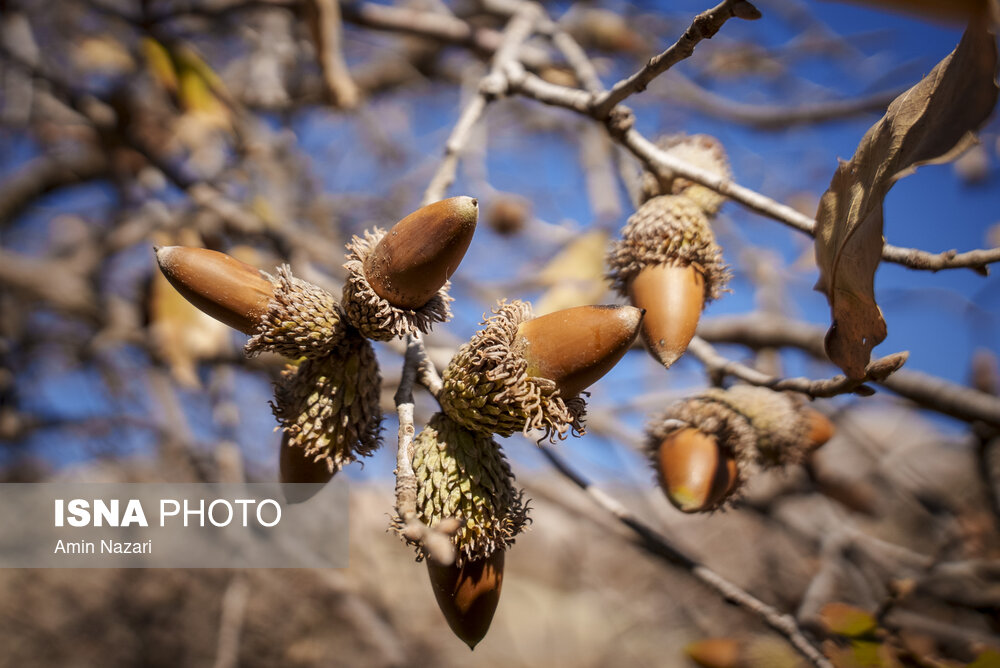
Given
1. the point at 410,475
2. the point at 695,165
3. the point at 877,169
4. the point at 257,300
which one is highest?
the point at 695,165

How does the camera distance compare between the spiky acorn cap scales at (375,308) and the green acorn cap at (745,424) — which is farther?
the green acorn cap at (745,424)

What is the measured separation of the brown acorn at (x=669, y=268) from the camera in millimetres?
1006

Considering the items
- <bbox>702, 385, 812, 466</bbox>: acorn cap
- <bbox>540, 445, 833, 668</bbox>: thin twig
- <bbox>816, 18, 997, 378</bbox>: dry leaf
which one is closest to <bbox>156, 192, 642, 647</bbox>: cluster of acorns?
<bbox>540, 445, 833, 668</bbox>: thin twig

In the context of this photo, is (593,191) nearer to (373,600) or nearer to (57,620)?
(373,600)

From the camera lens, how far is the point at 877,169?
0.74 meters

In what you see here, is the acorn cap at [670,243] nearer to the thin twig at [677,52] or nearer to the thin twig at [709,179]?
the thin twig at [709,179]

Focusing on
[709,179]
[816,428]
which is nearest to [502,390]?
[709,179]

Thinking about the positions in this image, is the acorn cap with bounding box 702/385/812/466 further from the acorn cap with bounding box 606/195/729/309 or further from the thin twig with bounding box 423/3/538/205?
the thin twig with bounding box 423/3/538/205

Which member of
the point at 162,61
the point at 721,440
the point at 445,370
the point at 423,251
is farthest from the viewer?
the point at 162,61

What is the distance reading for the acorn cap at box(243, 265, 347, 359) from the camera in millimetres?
941

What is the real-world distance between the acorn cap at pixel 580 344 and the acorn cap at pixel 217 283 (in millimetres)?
446

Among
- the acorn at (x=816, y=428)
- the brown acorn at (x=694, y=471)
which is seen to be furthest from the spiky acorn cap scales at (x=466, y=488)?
the acorn at (x=816, y=428)

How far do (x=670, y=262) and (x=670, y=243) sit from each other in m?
0.04

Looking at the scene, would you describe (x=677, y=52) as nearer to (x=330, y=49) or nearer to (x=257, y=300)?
(x=257, y=300)
